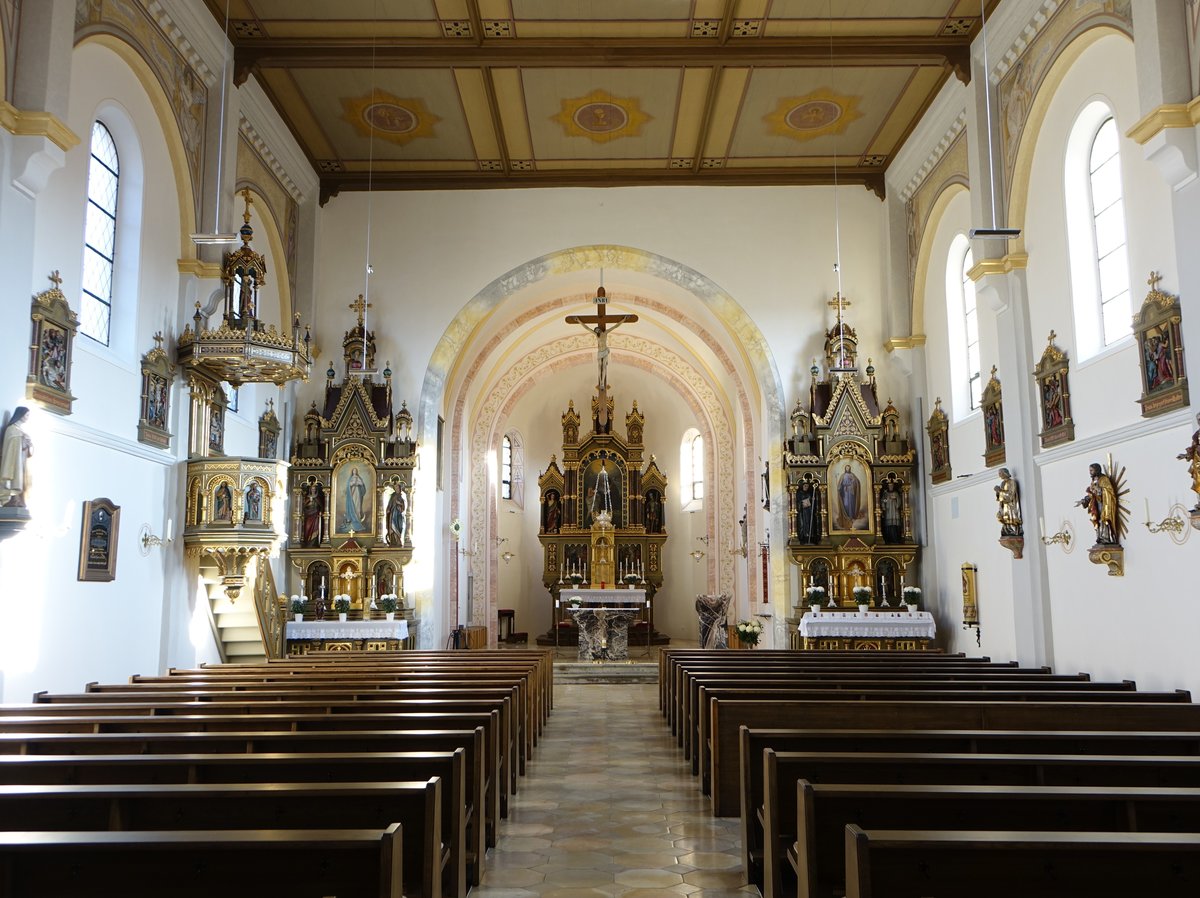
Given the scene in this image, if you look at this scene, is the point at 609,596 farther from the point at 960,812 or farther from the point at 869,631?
the point at 960,812

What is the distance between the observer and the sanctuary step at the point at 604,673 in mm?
17172

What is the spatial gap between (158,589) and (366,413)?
6077mm

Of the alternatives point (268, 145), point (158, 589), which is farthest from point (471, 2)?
point (158, 589)

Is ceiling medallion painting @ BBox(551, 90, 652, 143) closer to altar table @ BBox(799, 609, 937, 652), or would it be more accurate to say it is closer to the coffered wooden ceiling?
the coffered wooden ceiling

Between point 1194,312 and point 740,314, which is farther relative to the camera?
point 740,314

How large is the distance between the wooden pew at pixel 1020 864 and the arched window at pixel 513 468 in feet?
80.6

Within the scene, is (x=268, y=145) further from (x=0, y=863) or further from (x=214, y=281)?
(x=0, y=863)

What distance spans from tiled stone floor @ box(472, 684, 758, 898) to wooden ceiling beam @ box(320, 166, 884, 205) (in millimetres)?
10829

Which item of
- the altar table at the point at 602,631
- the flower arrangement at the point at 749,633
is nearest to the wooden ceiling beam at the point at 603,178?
the flower arrangement at the point at 749,633

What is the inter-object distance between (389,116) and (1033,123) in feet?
31.0

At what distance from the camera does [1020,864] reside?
3.07 metres

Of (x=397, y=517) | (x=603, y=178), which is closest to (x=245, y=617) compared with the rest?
(x=397, y=517)

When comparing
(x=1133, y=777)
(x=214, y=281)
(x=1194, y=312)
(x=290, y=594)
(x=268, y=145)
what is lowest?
(x=1133, y=777)

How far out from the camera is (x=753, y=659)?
449 inches
